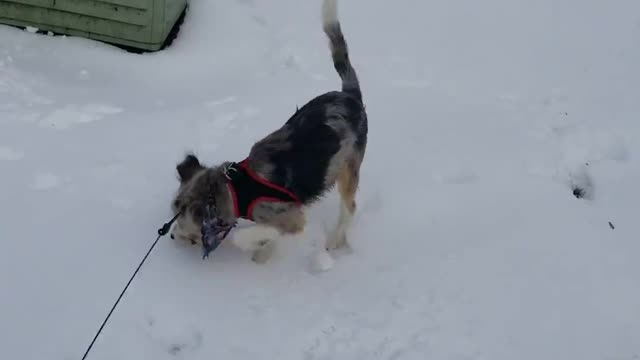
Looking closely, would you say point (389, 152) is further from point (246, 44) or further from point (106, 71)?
point (106, 71)

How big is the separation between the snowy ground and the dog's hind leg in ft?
0.31

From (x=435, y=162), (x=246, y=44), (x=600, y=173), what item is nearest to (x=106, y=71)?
(x=246, y=44)

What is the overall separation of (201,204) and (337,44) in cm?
126

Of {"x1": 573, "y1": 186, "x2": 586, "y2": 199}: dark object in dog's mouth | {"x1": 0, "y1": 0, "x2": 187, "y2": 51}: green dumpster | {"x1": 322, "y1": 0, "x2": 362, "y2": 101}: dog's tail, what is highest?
{"x1": 322, "y1": 0, "x2": 362, "y2": 101}: dog's tail

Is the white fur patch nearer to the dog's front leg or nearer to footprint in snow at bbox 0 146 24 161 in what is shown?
the dog's front leg

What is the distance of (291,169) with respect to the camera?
3547 millimetres

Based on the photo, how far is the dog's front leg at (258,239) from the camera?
11.8ft

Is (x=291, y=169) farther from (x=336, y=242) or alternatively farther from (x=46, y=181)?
(x=46, y=181)

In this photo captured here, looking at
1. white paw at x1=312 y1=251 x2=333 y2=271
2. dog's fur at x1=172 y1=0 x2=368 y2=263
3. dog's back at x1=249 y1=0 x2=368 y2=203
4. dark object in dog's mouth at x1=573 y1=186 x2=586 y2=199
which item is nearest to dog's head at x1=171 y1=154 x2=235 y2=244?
dog's fur at x1=172 y1=0 x2=368 y2=263

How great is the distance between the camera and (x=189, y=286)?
351 cm

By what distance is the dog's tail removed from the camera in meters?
3.82

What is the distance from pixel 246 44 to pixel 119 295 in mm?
3119

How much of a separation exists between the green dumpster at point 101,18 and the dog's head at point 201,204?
2.31 m

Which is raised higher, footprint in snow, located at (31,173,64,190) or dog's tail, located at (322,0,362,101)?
dog's tail, located at (322,0,362,101)
